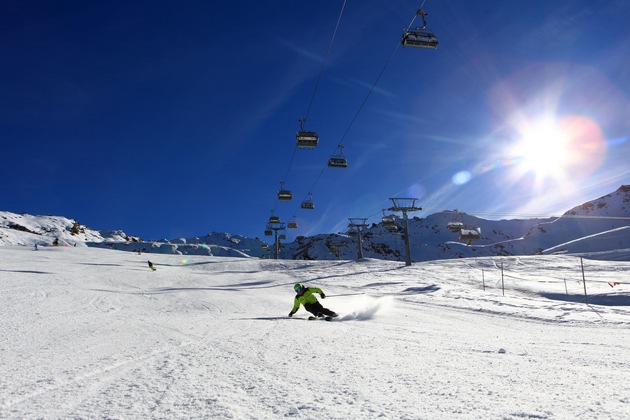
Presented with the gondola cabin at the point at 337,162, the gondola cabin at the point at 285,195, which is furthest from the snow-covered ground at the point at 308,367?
the gondola cabin at the point at 285,195

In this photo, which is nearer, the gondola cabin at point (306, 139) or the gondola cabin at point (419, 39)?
the gondola cabin at point (419, 39)

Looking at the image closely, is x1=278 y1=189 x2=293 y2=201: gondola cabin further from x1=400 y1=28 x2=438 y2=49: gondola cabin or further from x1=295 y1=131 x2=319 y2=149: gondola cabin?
x1=400 y1=28 x2=438 y2=49: gondola cabin

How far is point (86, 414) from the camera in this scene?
2.96 meters

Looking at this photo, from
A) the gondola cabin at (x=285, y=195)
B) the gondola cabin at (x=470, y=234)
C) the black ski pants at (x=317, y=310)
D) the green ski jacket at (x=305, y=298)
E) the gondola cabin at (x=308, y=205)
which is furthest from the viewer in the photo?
the gondola cabin at (x=308, y=205)

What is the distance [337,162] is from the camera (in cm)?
3133

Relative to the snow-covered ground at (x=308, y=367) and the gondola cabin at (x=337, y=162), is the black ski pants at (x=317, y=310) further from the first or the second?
the gondola cabin at (x=337, y=162)

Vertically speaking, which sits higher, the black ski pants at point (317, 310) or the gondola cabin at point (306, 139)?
the gondola cabin at point (306, 139)

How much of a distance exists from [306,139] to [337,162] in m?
6.28

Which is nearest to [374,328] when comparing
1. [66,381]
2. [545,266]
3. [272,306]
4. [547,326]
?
[547,326]

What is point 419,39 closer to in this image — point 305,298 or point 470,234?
point 305,298

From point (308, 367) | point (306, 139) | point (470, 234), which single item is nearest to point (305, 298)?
point (308, 367)

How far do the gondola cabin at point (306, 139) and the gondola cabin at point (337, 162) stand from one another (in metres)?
5.55

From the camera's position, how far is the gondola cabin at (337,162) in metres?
31.1

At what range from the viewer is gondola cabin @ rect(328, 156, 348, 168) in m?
31.1
